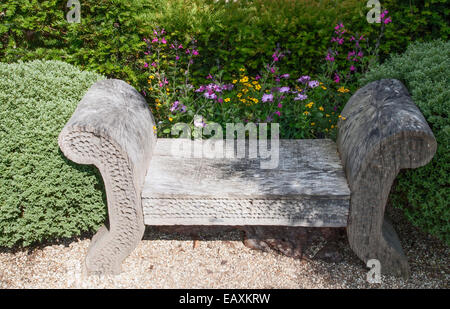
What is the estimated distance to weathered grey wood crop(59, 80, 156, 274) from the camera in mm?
2385

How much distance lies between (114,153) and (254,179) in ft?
2.92

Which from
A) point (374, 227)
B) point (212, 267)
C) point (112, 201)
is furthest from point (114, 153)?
point (374, 227)

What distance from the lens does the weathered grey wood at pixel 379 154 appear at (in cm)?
230

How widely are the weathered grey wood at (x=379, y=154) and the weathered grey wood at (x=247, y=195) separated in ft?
0.38

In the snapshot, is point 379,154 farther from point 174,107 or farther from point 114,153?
point 174,107

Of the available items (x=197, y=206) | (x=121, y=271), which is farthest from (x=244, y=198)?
(x=121, y=271)

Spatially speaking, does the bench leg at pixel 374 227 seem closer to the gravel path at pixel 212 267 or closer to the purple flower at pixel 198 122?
the gravel path at pixel 212 267

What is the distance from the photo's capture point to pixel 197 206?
8.56 ft

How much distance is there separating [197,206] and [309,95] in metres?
1.58

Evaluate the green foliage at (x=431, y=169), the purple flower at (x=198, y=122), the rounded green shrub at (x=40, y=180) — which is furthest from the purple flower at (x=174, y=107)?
the green foliage at (x=431, y=169)

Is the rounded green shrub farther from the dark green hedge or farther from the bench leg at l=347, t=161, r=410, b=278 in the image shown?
the bench leg at l=347, t=161, r=410, b=278

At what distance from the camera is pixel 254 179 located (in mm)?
2709

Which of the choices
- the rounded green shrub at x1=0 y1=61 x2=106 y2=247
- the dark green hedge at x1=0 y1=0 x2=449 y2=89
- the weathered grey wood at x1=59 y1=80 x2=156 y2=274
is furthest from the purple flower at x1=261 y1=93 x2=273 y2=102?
the rounded green shrub at x1=0 y1=61 x2=106 y2=247

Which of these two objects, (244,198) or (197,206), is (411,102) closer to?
(244,198)
